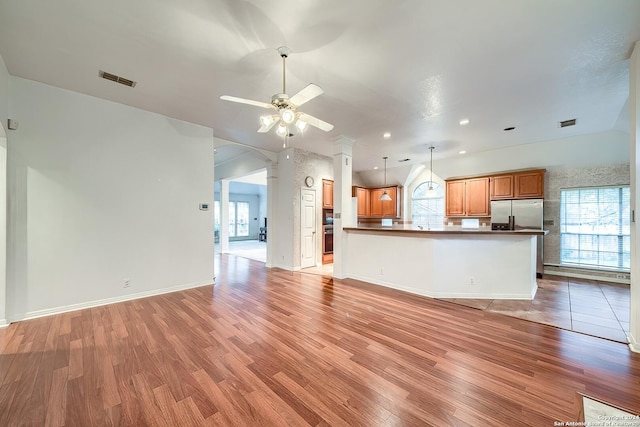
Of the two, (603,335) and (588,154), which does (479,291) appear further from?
(588,154)

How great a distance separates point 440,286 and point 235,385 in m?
3.46

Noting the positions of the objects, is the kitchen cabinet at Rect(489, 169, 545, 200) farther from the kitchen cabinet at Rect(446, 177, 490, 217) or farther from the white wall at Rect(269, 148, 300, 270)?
the white wall at Rect(269, 148, 300, 270)

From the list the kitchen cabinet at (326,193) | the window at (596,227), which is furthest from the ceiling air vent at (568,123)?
the kitchen cabinet at (326,193)

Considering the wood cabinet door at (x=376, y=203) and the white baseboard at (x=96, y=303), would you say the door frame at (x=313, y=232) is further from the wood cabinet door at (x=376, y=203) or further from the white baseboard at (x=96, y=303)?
the wood cabinet door at (x=376, y=203)

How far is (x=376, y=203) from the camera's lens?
8844 millimetres

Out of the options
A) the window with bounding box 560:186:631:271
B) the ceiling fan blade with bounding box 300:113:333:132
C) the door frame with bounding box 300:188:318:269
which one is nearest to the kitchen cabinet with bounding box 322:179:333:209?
the door frame with bounding box 300:188:318:269

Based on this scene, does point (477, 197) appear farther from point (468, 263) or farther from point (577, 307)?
point (577, 307)

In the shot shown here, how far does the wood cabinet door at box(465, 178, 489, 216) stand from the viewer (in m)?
6.34

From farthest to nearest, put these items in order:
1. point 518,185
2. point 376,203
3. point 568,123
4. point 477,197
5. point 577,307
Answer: point 376,203, point 477,197, point 518,185, point 568,123, point 577,307

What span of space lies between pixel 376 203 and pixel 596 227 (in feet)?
17.6

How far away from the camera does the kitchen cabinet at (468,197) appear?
638 centimetres

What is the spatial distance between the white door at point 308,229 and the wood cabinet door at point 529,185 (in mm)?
4984

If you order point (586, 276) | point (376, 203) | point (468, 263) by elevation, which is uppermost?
point (376, 203)

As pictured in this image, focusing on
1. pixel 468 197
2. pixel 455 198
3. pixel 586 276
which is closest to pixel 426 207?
pixel 455 198
